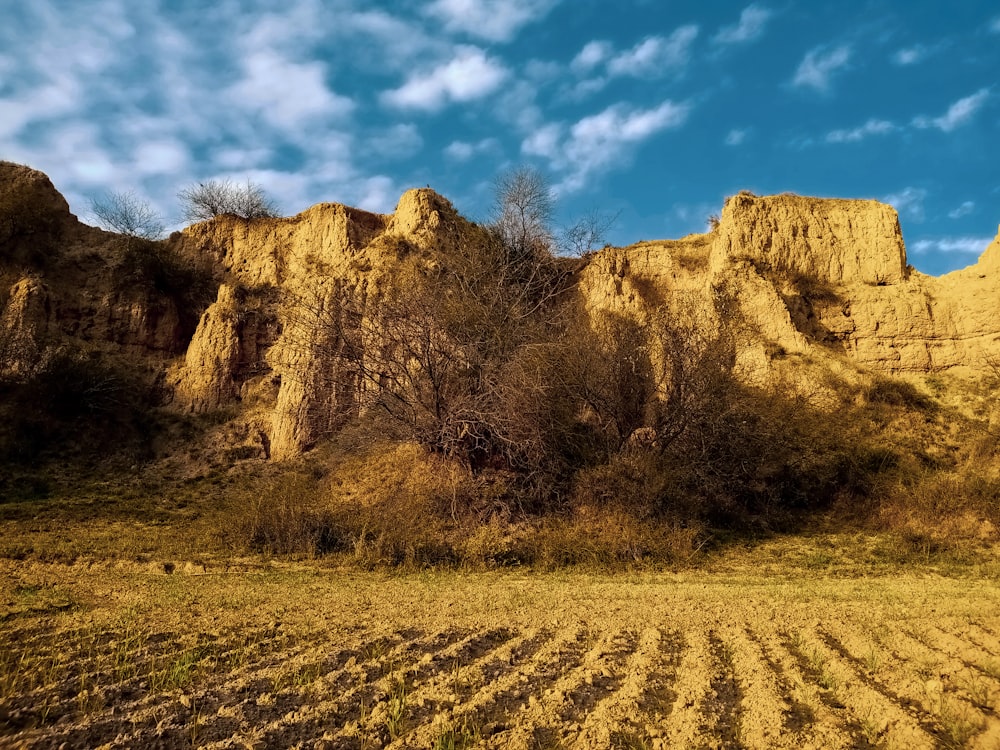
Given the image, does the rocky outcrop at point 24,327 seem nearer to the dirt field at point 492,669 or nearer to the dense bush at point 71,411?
the dense bush at point 71,411

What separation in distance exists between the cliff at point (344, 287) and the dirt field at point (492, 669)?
11926mm

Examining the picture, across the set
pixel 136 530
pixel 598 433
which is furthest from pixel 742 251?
pixel 136 530

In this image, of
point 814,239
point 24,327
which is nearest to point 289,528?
point 24,327

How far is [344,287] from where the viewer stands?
20625mm

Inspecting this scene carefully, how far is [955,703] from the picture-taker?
326 cm

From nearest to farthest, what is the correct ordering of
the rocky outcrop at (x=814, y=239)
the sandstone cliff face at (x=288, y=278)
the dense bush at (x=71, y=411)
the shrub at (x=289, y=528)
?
the shrub at (x=289, y=528), the dense bush at (x=71, y=411), the sandstone cliff face at (x=288, y=278), the rocky outcrop at (x=814, y=239)

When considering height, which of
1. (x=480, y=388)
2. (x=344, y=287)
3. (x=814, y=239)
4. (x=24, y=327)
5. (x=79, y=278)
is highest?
(x=814, y=239)

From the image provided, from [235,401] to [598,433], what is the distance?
14.4m

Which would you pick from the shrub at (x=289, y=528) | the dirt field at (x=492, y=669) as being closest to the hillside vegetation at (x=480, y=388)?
the shrub at (x=289, y=528)

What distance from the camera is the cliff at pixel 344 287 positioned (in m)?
19.7

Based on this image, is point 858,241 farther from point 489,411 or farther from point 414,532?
point 414,532

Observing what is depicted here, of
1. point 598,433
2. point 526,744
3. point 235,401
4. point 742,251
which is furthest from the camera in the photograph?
point 742,251

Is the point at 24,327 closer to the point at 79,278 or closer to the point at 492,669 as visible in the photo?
the point at 79,278

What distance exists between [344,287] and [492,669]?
18.2 meters
